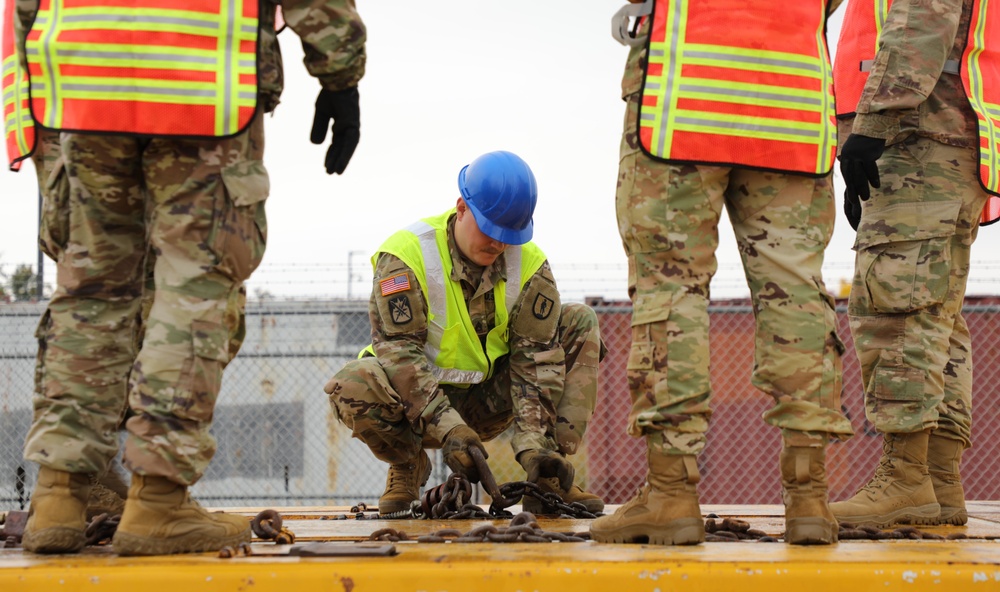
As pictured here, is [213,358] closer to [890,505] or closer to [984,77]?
[890,505]

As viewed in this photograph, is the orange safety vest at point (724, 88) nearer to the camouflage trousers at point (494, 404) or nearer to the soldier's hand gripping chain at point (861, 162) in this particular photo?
the soldier's hand gripping chain at point (861, 162)

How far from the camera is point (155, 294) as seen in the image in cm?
273

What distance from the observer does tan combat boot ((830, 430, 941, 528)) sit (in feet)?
11.6

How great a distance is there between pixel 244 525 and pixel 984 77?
Answer: 284 centimetres

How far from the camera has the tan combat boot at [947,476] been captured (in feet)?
12.2

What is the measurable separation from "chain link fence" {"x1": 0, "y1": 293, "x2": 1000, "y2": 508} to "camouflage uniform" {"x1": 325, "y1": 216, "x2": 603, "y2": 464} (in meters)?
3.49

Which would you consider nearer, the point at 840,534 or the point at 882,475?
the point at 840,534

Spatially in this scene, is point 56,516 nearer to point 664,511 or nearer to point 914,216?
point 664,511

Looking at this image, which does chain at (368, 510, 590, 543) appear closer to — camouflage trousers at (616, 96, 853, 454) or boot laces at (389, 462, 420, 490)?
camouflage trousers at (616, 96, 853, 454)

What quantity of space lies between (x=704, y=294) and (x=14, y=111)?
77.0 inches

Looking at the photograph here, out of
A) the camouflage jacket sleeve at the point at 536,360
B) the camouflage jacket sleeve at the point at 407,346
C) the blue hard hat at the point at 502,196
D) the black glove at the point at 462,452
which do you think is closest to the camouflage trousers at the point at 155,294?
the black glove at the point at 462,452

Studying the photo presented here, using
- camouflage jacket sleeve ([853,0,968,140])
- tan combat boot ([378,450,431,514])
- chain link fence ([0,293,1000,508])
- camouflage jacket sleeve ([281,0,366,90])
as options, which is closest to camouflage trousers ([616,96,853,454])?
camouflage jacket sleeve ([853,0,968,140])

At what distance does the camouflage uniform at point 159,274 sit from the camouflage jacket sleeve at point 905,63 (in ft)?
5.50

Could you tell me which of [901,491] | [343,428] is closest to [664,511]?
[901,491]
